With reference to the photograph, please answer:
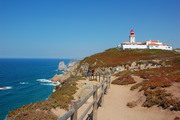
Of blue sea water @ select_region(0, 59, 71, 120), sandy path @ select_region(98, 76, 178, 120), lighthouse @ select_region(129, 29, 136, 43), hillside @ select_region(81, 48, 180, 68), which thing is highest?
lighthouse @ select_region(129, 29, 136, 43)

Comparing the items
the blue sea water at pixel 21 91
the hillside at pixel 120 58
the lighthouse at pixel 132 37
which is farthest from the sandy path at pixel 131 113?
the lighthouse at pixel 132 37

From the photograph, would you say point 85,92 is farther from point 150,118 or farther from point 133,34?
point 133,34

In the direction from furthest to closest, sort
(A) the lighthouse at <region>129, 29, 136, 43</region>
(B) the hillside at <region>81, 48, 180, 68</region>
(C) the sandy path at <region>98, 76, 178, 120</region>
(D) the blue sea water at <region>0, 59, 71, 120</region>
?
(A) the lighthouse at <region>129, 29, 136, 43</region>
(B) the hillside at <region>81, 48, 180, 68</region>
(D) the blue sea water at <region>0, 59, 71, 120</region>
(C) the sandy path at <region>98, 76, 178, 120</region>

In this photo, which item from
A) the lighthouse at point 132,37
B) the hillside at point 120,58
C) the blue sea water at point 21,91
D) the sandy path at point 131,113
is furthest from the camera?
the lighthouse at point 132,37

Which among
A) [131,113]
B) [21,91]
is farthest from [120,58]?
[131,113]

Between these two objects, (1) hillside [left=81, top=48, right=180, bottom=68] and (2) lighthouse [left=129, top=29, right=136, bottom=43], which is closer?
(1) hillside [left=81, top=48, right=180, bottom=68]

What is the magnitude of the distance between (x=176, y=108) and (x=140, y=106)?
260 cm

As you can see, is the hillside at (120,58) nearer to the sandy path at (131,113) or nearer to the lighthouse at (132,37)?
the sandy path at (131,113)

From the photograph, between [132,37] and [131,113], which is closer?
[131,113]

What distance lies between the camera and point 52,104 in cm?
909

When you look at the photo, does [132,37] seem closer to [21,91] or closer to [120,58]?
[120,58]

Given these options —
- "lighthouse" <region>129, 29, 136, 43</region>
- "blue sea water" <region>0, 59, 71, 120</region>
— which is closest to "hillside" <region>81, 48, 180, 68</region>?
"blue sea water" <region>0, 59, 71, 120</region>

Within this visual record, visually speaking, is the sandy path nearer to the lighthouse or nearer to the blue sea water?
the blue sea water

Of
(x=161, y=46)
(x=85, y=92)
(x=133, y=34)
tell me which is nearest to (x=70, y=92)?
(x=85, y=92)
